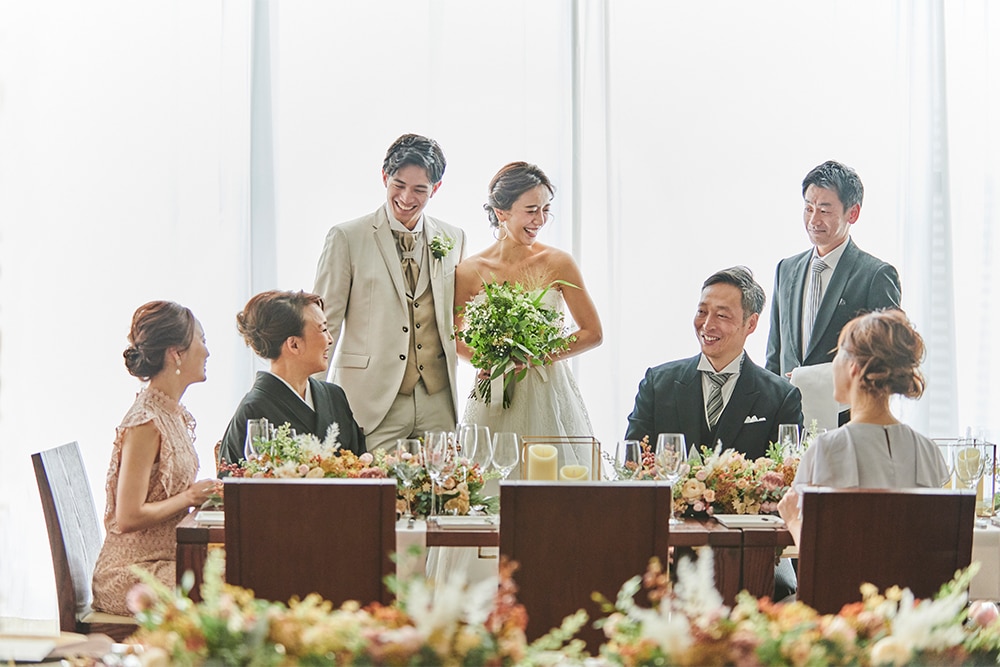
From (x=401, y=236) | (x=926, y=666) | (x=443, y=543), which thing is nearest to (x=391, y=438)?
(x=401, y=236)

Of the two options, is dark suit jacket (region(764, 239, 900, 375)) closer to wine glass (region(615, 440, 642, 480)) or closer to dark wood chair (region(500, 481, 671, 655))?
wine glass (region(615, 440, 642, 480))

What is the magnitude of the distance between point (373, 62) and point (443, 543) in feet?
10.6

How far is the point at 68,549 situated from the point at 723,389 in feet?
7.06

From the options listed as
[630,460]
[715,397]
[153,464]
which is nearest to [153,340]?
[153,464]

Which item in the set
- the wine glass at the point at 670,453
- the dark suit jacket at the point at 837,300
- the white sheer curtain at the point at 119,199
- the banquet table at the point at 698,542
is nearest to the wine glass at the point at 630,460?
the wine glass at the point at 670,453

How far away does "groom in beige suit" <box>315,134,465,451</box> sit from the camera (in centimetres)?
464

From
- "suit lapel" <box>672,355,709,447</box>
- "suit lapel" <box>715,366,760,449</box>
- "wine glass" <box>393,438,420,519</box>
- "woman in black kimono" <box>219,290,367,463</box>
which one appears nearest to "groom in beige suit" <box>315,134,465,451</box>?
"woman in black kimono" <box>219,290,367,463</box>

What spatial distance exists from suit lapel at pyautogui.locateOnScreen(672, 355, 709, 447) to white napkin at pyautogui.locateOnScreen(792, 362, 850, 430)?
94 cm

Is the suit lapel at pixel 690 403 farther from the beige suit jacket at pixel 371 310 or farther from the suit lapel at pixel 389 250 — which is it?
the suit lapel at pixel 389 250

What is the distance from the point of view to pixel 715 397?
3.95 meters

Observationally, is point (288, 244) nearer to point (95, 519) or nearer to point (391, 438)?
point (391, 438)

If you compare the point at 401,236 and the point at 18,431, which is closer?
the point at 401,236

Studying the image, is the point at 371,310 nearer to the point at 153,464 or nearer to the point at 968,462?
the point at 153,464

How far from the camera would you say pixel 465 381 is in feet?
18.4
